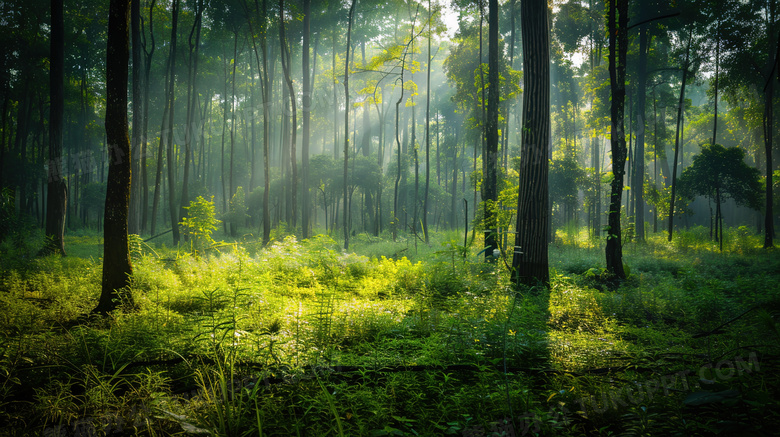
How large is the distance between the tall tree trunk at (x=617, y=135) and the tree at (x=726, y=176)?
472 inches

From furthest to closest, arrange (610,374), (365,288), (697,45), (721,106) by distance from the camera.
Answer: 1. (721,106)
2. (697,45)
3. (365,288)
4. (610,374)

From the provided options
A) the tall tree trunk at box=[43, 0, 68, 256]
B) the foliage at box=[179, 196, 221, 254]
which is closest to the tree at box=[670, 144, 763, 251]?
the foliage at box=[179, 196, 221, 254]

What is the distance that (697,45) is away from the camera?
15680 millimetres

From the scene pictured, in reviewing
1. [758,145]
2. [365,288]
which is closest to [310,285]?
[365,288]

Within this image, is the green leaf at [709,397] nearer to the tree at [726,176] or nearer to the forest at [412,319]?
the forest at [412,319]

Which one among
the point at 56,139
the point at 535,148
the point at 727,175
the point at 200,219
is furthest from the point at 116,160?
the point at 727,175

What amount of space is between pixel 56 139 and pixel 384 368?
12.7 meters

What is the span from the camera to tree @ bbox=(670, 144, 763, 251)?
1466 cm

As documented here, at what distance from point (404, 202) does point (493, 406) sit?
3138 cm

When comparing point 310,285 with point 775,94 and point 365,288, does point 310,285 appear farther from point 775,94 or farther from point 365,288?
point 775,94

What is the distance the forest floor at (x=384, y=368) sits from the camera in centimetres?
190

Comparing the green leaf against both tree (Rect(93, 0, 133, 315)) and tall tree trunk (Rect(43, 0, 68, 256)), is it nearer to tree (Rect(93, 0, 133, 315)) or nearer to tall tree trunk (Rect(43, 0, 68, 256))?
tree (Rect(93, 0, 133, 315))

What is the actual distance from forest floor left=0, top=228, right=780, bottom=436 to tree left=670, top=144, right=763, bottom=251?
14213mm

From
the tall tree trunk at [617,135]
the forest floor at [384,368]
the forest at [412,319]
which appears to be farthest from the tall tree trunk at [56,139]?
the tall tree trunk at [617,135]
